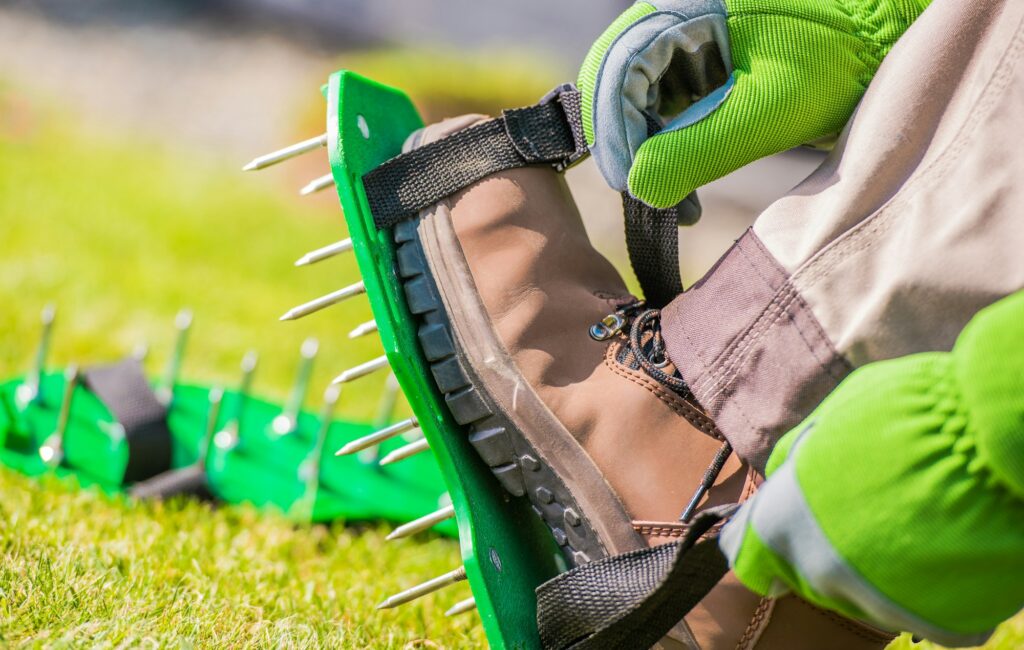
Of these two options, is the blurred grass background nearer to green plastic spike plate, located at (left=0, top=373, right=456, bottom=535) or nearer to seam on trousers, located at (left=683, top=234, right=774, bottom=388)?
green plastic spike plate, located at (left=0, top=373, right=456, bottom=535)

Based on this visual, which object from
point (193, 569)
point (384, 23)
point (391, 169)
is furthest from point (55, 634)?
point (384, 23)

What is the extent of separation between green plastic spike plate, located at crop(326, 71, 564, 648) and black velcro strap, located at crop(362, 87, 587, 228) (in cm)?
4

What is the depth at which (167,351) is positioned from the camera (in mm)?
2994

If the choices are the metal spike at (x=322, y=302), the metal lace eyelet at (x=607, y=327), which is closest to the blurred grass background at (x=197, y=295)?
the metal spike at (x=322, y=302)

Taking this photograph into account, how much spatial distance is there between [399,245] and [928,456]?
832 millimetres

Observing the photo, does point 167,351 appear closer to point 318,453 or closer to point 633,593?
point 318,453

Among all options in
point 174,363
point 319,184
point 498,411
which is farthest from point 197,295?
point 498,411

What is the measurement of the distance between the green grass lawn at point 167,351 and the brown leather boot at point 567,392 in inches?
7.0

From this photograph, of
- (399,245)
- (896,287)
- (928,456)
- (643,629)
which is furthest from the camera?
(399,245)

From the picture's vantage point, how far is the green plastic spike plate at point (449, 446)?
1384mm

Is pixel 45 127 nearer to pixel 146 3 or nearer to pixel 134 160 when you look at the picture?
pixel 134 160

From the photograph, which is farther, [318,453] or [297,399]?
[297,399]

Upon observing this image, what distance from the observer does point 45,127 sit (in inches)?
214

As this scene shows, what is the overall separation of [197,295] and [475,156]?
215 cm
